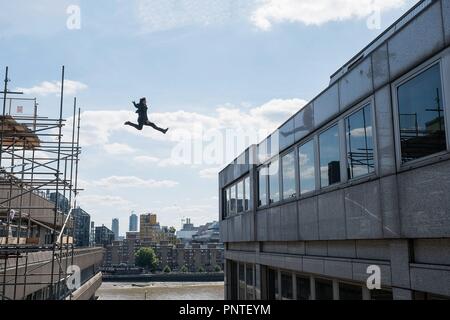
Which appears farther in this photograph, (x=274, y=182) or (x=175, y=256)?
(x=175, y=256)

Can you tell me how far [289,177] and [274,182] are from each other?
5.39ft

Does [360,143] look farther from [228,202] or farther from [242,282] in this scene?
[228,202]

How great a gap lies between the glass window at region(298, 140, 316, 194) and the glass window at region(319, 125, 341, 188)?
2.03 ft

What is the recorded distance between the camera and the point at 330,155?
12148 mm

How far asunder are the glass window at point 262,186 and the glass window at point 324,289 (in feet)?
17.6

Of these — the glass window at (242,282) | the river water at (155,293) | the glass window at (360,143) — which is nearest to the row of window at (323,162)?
the glass window at (360,143)

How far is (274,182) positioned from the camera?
17000mm

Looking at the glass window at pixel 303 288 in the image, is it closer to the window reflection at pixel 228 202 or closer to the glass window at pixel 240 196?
the glass window at pixel 240 196

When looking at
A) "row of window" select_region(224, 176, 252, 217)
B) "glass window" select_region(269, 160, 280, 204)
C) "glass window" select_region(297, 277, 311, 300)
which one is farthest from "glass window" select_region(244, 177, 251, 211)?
"glass window" select_region(297, 277, 311, 300)

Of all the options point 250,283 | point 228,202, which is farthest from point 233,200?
point 250,283

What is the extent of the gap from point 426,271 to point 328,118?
5.30 meters

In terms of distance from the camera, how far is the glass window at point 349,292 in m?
10.7

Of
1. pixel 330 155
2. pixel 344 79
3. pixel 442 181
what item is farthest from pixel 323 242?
pixel 442 181

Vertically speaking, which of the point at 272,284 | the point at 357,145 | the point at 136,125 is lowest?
the point at 272,284
